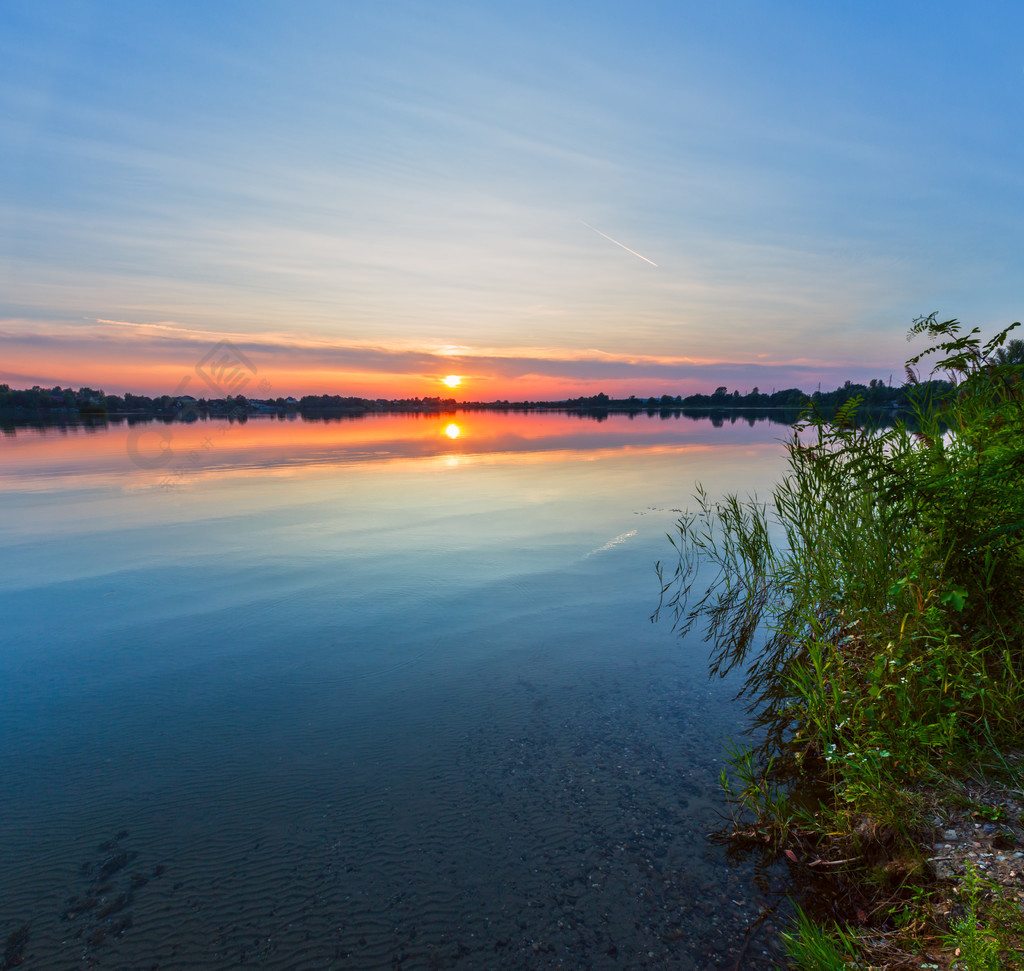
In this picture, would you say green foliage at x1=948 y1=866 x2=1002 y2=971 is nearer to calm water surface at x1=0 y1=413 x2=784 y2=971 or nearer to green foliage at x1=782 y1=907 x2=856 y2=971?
green foliage at x1=782 y1=907 x2=856 y2=971

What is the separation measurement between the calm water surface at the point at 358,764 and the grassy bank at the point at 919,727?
0.63m

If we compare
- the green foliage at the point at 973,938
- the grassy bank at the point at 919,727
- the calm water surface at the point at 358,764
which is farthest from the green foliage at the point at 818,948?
the green foliage at the point at 973,938

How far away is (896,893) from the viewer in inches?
144

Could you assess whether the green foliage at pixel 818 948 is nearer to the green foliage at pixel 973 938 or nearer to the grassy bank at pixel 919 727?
the grassy bank at pixel 919 727

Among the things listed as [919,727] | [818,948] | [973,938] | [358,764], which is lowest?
[358,764]

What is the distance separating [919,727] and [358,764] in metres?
5.10

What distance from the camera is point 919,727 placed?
4.39 m

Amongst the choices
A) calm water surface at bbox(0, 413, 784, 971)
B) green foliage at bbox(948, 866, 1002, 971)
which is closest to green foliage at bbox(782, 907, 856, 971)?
calm water surface at bbox(0, 413, 784, 971)

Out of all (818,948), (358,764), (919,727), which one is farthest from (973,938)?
(358,764)

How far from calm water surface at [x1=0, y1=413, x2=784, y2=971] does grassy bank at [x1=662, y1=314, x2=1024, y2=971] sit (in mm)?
630

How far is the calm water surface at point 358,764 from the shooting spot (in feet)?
12.9

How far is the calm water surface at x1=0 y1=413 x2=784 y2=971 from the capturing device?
12.9 feet

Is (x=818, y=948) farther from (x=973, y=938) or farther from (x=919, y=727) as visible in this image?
(x=919, y=727)

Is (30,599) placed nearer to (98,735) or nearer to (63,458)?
(98,735)
